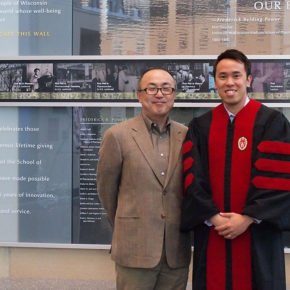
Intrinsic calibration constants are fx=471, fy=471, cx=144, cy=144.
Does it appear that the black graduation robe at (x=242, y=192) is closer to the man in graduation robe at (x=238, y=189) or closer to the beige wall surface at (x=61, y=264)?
the man in graduation robe at (x=238, y=189)

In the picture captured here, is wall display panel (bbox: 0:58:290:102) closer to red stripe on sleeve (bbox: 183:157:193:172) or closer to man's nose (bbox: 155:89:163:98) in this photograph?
man's nose (bbox: 155:89:163:98)

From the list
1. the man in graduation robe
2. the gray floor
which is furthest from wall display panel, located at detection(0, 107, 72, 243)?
the man in graduation robe

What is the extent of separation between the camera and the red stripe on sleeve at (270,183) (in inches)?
111

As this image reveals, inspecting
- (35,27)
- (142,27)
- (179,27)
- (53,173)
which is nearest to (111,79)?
(142,27)

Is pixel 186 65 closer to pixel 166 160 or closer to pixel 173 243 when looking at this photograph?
pixel 166 160

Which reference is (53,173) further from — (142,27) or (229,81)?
(229,81)

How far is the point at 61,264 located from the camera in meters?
5.16

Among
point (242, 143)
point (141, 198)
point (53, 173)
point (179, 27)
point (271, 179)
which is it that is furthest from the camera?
point (53, 173)

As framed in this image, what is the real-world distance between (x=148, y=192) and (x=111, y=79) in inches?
85.9

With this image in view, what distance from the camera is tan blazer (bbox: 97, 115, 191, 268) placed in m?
3.06

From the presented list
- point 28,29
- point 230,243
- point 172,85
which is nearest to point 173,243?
point 230,243

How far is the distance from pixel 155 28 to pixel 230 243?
2.75 meters

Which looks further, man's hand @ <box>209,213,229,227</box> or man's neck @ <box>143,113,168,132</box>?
man's neck @ <box>143,113,168,132</box>

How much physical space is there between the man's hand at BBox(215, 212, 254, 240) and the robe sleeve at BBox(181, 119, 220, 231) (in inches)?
3.2
